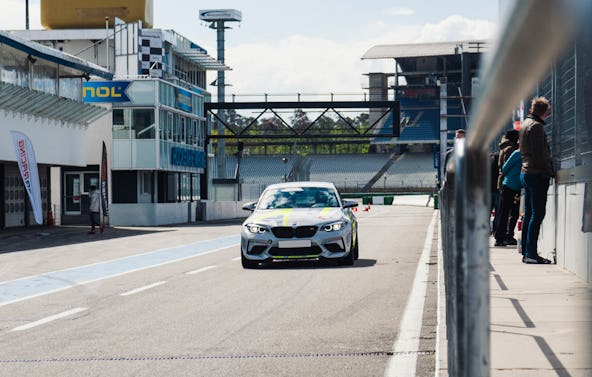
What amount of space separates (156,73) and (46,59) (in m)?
20.3

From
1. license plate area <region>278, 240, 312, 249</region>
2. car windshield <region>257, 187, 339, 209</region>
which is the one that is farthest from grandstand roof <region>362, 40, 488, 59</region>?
license plate area <region>278, 240, 312, 249</region>

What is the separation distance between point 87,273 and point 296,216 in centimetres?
340

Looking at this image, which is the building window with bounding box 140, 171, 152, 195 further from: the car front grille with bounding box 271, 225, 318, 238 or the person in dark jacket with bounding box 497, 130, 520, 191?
the person in dark jacket with bounding box 497, 130, 520, 191

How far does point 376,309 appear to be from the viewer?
1059 centimetres

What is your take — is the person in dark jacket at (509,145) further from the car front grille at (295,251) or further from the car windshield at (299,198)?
the car front grille at (295,251)

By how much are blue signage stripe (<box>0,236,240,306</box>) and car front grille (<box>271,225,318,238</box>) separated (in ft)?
8.37

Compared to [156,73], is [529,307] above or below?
below

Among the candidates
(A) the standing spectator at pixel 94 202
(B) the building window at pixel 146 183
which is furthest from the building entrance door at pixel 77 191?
(A) the standing spectator at pixel 94 202

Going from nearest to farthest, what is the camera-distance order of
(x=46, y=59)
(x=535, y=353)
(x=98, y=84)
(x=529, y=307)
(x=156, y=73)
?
(x=535, y=353) → (x=529, y=307) → (x=46, y=59) → (x=98, y=84) → (x=156, y=73)

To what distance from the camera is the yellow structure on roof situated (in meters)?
74.3

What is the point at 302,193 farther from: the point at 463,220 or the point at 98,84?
the point at 98,84

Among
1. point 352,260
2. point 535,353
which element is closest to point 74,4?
point 352,260

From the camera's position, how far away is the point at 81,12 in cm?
7444

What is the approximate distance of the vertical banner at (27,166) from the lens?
31781 mm
